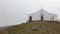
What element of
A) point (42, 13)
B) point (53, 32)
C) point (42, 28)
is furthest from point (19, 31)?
point (42, 13)

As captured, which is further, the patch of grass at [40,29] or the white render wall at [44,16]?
the white render wall at [44,16]

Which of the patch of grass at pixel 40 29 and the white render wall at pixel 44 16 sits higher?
the white render wall at pixel 44 16

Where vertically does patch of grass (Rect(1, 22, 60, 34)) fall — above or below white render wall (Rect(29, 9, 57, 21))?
below

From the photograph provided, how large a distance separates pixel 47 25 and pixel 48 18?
0.67 metres

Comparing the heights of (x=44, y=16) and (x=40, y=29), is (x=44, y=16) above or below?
above

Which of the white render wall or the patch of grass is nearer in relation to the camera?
the patch of grass

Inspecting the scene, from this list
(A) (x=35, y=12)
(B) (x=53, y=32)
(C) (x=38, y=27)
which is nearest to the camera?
(B) (x=53, y=32)

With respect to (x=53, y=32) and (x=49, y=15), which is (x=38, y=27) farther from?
(x=49, y=15)

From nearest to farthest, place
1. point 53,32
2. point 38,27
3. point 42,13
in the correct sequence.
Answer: point 53,32 < point 38,27 < point 42,13

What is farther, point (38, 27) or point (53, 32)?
point (38, 27)

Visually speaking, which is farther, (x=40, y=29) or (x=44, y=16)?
(x=44, y=16)

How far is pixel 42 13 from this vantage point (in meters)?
2.21

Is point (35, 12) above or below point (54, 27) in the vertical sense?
above

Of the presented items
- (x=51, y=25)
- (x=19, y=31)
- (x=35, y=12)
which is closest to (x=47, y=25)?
(x=51, y=25)
